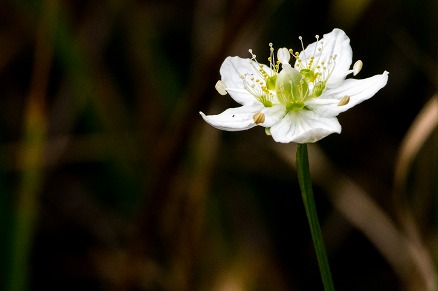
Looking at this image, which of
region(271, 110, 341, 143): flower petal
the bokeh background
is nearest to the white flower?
region(271, 110, 341, 143): flower petal

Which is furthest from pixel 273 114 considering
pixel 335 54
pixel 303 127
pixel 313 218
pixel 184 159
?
pixel 184 159

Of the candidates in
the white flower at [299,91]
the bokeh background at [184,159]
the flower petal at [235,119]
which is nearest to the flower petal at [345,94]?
the white flower at [299,91]

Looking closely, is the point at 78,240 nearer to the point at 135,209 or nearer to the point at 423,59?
the point at 135,209

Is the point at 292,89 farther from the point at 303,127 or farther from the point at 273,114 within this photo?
the point at 303,127

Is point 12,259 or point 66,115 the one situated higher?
point 66,115

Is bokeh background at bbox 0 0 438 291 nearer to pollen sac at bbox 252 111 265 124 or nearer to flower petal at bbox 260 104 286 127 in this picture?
flower petal at bbox 260 104 286 127

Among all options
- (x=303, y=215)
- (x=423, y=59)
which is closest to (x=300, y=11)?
(x=423, y=59)
